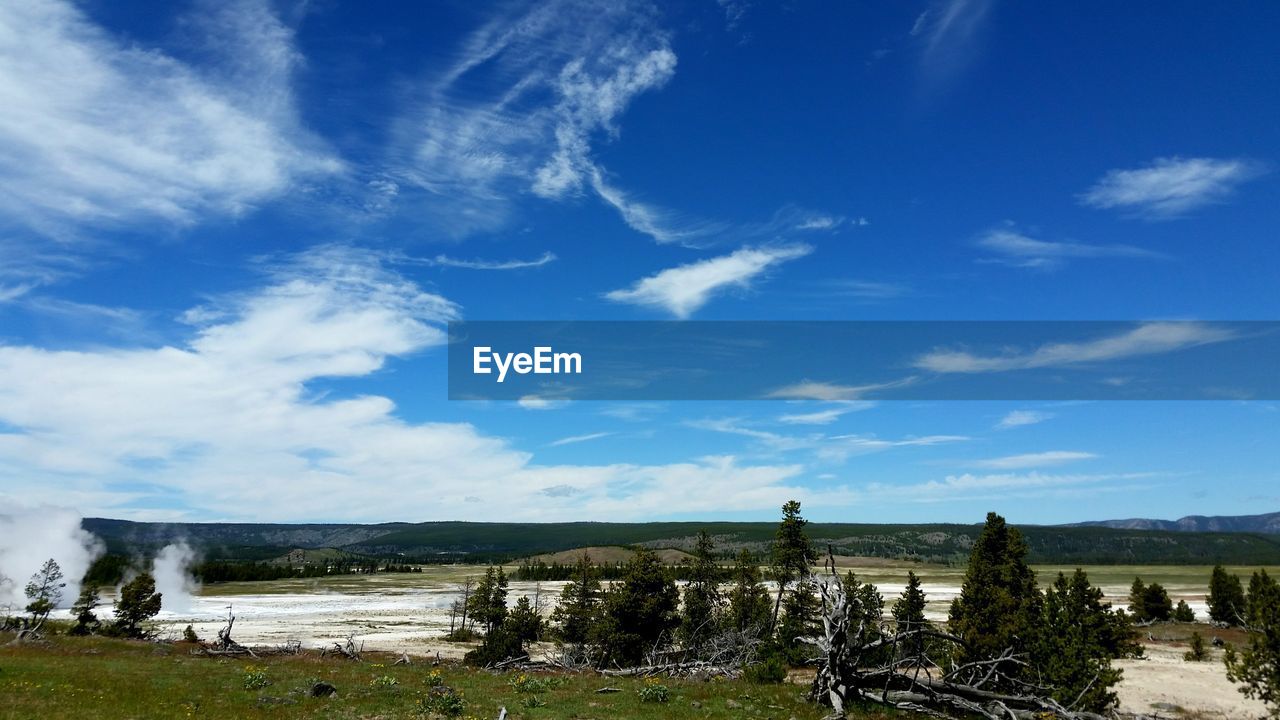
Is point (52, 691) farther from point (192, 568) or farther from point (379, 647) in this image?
point (192, 568)

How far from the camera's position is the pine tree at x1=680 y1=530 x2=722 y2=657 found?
164 ft

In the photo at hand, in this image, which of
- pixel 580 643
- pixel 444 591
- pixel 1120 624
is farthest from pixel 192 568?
pixel 1120 624

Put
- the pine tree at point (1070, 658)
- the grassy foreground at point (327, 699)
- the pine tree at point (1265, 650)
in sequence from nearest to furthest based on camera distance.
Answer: the grassy foreground at point (327, 699), the pine tree at point (1265, 650), the pine tree at point (1070, 658)

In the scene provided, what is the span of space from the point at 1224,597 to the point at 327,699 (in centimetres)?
11377

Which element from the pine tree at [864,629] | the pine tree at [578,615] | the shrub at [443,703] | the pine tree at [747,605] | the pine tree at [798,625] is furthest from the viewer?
the pine tree at [747,605]

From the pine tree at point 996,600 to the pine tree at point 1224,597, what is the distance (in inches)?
2687

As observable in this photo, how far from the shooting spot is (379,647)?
70.1 metres

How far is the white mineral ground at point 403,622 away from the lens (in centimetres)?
4756

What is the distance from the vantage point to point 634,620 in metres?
46.3

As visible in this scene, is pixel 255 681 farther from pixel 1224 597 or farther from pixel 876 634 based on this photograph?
pixel 1224 597

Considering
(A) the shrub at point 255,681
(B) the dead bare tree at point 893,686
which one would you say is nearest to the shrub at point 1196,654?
(B) the dead bare tree at point 893,686

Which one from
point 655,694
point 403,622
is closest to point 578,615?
point 655,694

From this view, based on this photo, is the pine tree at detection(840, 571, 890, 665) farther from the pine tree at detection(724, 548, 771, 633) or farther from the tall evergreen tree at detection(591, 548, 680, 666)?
the tall evergreen tree at detection(591, 548, 680, 666)

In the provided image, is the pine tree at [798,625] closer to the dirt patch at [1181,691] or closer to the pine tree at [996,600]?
the pine tree at [996,600]
